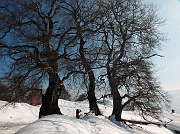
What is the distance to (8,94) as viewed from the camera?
42.5 feet

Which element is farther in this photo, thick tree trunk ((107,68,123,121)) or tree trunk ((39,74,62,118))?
thick tree trunk ((107,68,123,121))

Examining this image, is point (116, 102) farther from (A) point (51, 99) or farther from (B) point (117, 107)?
(A) point (51, 99)

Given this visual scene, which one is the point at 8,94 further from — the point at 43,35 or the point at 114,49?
the point at 114,49

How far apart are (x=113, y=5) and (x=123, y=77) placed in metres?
5.76

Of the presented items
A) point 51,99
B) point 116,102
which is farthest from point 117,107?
point 51,99

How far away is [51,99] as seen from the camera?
13922mm

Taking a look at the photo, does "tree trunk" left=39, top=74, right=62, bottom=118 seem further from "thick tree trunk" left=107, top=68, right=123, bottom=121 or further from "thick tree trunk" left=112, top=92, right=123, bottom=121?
"thick tree trunk" left=112, top=92, right=123, bottom=121

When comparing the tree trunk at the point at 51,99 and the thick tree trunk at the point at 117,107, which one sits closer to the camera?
the tree trunk at the point at 51,99

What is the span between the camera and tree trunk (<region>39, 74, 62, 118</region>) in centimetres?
1373

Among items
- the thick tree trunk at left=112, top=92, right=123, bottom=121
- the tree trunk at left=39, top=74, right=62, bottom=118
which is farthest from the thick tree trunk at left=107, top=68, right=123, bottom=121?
the tree trunk at left=39, top=74, right=62, bottom=118

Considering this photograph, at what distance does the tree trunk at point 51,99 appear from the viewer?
45.0 feet

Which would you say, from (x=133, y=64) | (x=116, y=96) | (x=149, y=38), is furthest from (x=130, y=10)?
(x=116, y=96)

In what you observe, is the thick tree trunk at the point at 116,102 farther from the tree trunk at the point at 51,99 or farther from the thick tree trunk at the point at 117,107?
the tree trunk at the point at 51,99

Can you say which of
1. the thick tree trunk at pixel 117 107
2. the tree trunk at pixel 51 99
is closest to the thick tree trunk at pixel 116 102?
the thick tree trunk at pixel 117 107
